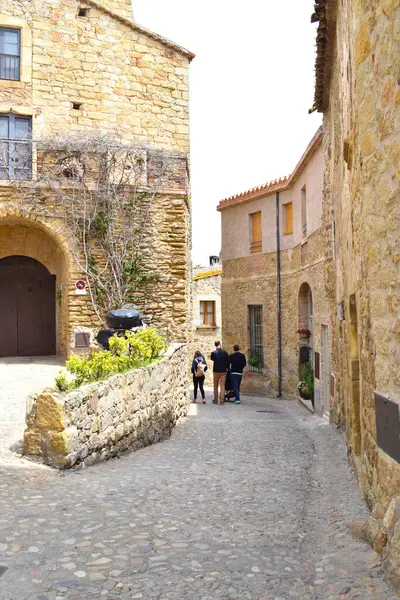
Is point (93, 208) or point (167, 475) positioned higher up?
point (93, 208)

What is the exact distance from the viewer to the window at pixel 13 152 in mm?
12797

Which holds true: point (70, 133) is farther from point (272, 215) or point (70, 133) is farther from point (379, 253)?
point (379, 253)

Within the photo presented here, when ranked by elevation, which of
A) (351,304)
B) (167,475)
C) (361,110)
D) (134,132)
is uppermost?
(134,132)

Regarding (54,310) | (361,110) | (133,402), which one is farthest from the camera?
(54,310)

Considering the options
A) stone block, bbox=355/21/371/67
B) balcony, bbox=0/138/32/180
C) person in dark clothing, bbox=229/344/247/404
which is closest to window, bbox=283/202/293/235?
person in dark clothing, bbox=229/344/247/404

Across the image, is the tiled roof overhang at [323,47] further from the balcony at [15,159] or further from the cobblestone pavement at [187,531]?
the balcony at [15,159]

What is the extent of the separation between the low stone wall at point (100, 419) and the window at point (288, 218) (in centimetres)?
780

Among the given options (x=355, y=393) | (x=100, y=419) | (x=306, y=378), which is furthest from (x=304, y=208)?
(x=355, y=393)

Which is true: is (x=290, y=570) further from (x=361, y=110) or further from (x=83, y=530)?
(x=361, y=110)

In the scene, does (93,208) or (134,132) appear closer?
(93,208)

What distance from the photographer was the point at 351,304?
5832 millimetres

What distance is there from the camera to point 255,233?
18016 millimetres

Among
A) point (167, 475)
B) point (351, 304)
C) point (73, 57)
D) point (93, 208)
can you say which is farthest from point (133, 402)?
point (73, 57)

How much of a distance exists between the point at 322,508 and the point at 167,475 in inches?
70.7
